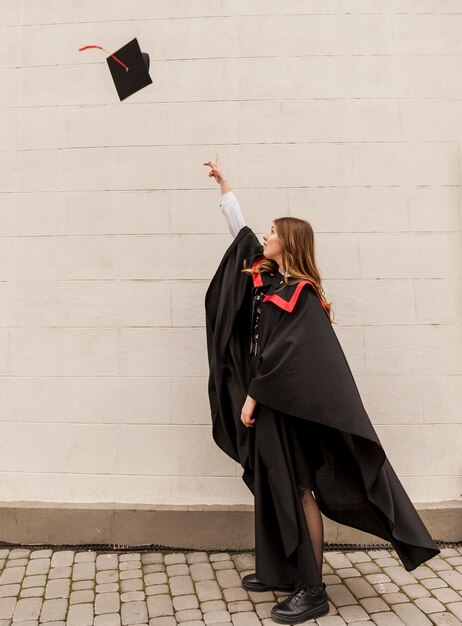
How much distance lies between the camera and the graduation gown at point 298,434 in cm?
223

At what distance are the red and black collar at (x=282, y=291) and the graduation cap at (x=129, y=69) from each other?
1.32 m

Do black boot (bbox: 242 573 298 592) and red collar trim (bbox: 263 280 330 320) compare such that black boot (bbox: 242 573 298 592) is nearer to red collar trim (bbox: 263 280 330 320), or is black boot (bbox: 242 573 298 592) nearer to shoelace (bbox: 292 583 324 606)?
shoelace (bbox: 292 583 324 606)

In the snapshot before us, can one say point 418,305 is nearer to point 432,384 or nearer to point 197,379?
point 432,384

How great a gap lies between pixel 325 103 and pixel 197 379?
181 centimetres

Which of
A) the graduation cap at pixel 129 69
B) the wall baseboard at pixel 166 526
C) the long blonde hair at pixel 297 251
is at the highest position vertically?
the graduation cap at pixel 129 69

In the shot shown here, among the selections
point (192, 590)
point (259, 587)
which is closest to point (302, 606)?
point (259, 587)

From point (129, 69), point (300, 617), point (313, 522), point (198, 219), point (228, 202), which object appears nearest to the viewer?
point (300, 617)

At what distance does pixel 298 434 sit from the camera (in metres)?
2.35

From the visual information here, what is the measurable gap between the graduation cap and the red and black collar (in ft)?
4.32

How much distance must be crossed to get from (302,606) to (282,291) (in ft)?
4.49

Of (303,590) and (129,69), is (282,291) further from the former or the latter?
(129,69)

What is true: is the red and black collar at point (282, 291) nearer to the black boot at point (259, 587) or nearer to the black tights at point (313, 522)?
the black tights at point (313, 522)

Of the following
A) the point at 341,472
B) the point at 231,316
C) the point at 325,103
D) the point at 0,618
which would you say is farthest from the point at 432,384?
the point at 0,618

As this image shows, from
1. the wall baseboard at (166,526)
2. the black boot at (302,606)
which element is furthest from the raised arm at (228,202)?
the black boot at (302,606)
